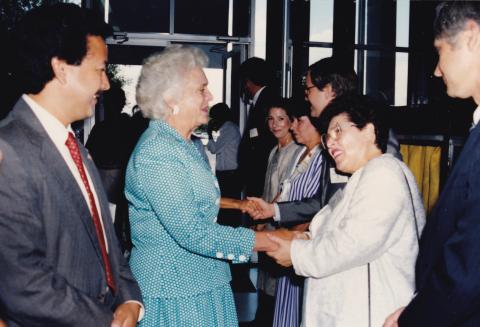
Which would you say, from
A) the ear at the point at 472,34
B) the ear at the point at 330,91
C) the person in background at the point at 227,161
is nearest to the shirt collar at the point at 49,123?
the ear at the point at 472,34

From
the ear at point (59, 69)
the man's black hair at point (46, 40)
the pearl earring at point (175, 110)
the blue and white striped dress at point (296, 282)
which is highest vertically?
the man's black hair at point (46, 40)

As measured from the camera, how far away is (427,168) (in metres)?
2.88

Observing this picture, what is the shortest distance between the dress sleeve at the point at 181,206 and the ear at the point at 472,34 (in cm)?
100

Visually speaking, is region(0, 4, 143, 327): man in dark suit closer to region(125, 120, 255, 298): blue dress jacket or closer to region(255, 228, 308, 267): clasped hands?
region(125, 120, 255, 298): blue dress jacket

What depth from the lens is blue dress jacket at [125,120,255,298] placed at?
73.5 inches

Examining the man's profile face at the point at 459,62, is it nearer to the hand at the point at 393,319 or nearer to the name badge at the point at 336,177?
the hand at the point at 393,319

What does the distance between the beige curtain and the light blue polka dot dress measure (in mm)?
1260

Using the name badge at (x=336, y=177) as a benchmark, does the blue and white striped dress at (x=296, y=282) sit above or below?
below

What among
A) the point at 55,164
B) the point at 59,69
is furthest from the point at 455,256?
the point at 59,69

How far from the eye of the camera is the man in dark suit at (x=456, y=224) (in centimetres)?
129

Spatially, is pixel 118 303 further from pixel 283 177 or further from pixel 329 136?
pixel 283 177

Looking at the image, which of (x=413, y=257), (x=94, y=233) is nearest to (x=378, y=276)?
(x=413, y=257)

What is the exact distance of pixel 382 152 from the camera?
2062mm

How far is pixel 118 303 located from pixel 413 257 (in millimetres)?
958
